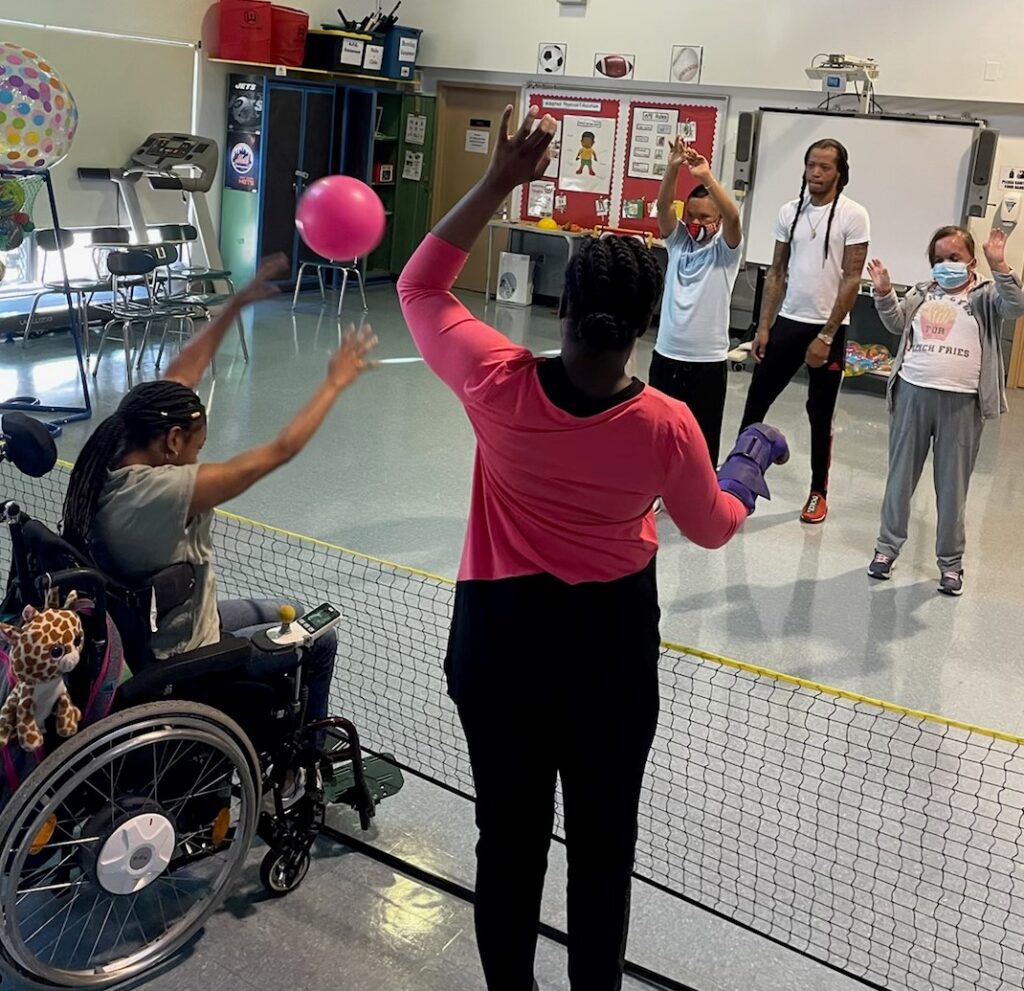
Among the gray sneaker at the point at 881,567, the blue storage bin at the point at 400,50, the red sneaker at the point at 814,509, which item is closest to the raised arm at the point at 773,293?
the red sneaker at the point at 814,509

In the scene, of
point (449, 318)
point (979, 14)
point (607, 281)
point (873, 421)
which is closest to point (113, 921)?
point (449, 318)

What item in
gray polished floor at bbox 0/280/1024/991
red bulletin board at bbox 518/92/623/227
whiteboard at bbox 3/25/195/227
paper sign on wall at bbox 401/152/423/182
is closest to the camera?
gray polished floor at bbox 0/280/1024/991

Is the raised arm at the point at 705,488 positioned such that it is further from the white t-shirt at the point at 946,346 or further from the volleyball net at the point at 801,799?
the white t-shirt at the point at 946,346

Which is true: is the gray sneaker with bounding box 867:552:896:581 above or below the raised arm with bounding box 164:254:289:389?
below

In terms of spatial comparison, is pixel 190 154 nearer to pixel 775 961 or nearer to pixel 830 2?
pixel 830 2

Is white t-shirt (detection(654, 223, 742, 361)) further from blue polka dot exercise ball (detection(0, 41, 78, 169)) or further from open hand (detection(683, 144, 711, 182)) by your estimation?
blue polka dot exercise ball (detection(0, 41, 78, 169))

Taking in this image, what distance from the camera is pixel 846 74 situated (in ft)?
28.3

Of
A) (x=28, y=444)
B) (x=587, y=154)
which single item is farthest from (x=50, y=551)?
(x=587, y=154)

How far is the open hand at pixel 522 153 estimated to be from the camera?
176 centimetres

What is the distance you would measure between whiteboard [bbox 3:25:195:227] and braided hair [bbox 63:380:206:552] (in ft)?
21.5

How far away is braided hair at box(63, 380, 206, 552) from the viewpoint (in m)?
2.33

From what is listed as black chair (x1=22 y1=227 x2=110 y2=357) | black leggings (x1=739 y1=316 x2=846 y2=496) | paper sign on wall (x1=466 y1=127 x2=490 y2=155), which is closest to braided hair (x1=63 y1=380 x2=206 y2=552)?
black leggings (x1=739 y1=316 x2=846 y2=496)

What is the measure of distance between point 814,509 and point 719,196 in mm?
1630

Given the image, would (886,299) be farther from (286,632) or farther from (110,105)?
(110,105)
